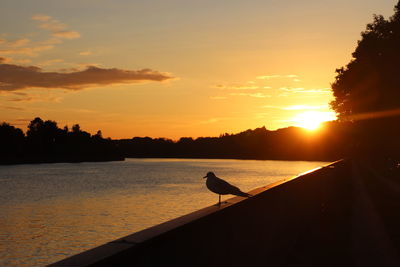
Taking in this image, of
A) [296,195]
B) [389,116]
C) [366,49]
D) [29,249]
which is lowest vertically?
[29,249]

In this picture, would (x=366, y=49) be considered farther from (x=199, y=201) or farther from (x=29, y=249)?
(x=29, y=249)

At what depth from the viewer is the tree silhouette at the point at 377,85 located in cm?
4319

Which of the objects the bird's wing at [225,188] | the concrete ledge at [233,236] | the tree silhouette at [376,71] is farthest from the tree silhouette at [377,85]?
the bird's wing at [225,188]

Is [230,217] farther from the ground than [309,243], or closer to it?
farther from the ground

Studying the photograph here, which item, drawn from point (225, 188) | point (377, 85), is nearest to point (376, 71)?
point (377, 85)

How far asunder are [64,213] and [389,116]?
29440 mm

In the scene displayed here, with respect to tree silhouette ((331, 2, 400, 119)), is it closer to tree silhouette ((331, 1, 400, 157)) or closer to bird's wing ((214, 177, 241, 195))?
Result: tree silhouette ((331, 1, 400, 157))

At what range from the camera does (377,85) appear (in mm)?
45469

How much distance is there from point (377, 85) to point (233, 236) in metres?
41.3

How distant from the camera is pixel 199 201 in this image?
58.5 metres

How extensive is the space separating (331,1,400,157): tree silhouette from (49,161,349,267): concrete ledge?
103ft

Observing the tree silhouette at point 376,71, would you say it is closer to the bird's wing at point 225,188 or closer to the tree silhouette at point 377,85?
the tree silhouette at point 377,85

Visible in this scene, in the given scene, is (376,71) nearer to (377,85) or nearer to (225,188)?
(377,85)

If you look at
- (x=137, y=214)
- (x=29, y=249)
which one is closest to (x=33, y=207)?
(x=137, y=214)
